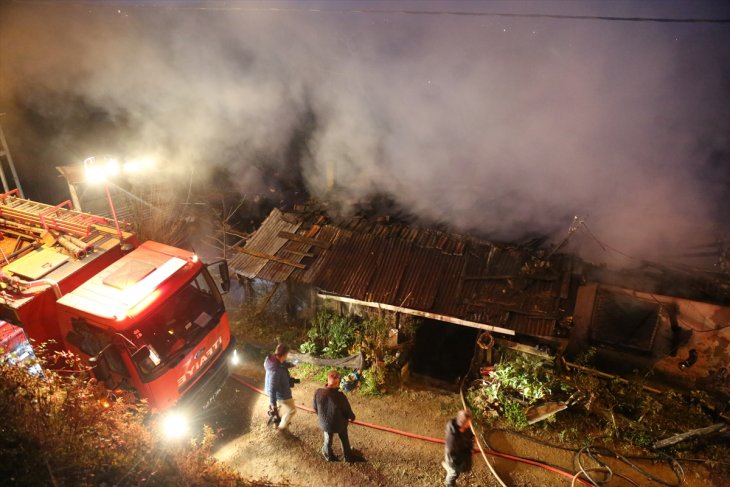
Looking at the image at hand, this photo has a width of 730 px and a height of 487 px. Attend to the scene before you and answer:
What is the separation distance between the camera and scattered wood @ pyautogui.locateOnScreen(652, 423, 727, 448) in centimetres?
663

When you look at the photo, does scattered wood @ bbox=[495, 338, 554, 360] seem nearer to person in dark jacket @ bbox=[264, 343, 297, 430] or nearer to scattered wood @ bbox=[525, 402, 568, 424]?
scattered wood @ bbox=[525, 402, 568, 424]

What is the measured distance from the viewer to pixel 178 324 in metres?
6.86

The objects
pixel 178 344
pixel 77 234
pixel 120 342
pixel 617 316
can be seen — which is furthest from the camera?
pixel 617 316

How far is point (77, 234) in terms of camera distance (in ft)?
25.5

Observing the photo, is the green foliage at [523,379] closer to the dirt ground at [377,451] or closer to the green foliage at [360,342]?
the dirt ground at [377,451]

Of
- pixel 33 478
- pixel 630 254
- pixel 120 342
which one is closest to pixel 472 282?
pixel 630 254

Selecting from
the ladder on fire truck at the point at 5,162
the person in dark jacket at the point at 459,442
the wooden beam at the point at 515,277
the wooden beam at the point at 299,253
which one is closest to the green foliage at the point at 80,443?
the person in dark jacket at the point at 459,442

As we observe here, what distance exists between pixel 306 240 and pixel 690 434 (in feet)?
29.0

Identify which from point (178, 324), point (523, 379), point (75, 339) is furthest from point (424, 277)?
point (75, 339)

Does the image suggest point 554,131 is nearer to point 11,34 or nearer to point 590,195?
point 590,195

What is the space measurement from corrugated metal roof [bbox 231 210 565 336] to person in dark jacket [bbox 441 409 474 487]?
2920mm

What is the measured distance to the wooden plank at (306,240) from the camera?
10172 mm

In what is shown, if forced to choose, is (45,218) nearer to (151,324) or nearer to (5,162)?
(151,324)

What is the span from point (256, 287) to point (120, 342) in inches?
229
